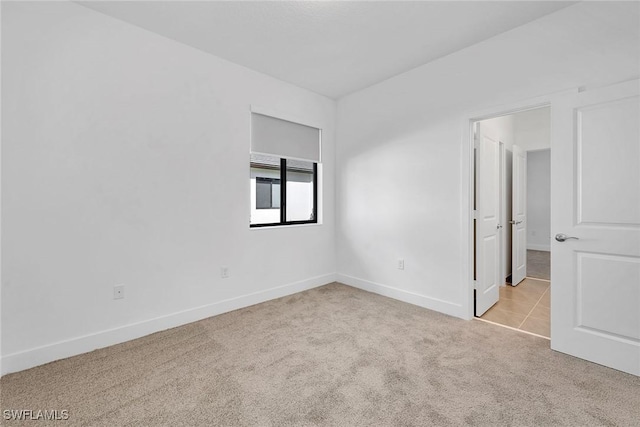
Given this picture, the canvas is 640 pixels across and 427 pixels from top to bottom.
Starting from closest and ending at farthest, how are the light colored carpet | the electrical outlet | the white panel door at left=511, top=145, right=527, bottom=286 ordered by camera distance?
the electrical outlet
the white panel door at left=511, top=145, right=527, bottom=286
the light colored carpet

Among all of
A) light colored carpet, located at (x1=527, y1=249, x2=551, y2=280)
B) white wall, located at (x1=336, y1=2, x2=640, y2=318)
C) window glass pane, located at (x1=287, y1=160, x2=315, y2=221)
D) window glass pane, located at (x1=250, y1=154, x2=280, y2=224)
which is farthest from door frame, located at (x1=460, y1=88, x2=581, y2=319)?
light colored carpet, located at (x1=527, y1=249, x2=551, y2=280)

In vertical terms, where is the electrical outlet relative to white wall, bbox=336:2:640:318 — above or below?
below

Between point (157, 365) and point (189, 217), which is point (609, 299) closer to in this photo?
point (157, 365)

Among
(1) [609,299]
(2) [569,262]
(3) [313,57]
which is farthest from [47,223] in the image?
(1) [609,299]

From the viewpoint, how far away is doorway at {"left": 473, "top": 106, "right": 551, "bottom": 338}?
305cm

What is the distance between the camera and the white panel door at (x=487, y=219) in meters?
3.05

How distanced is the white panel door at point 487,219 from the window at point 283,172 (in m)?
2.08

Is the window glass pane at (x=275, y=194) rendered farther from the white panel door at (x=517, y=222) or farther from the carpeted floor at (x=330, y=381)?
the white panel door at (x=517, y=222)

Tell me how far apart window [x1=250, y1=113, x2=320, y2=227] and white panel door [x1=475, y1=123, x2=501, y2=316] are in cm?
208

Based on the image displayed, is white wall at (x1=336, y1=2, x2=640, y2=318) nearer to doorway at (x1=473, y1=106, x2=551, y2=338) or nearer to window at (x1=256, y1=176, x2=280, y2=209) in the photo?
doorway at (x1=473, y1=106, x2=551, y2=338)

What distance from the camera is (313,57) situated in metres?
3.05

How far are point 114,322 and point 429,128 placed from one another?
11.8 feet

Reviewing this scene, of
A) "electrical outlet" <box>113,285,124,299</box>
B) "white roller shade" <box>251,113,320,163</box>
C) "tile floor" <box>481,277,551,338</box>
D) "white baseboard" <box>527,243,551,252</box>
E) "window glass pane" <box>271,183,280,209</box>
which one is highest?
"white roller shade" <box>251,113,320,163</box>

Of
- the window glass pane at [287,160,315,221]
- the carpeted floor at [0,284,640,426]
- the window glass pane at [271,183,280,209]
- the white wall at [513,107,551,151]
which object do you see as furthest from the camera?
the white wall at [513,107,551,151]
